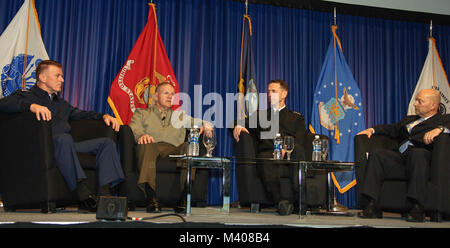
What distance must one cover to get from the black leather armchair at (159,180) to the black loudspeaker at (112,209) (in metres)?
1.16

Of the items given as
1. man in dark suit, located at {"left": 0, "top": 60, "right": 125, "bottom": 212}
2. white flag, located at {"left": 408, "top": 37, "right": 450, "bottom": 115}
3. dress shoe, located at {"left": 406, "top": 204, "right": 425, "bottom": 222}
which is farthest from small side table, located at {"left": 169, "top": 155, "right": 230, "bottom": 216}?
white flag, located at {"left": 408, "top": 37, "right": 450, "bottom": 115}

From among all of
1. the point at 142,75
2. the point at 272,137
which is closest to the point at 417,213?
the point at 272,137

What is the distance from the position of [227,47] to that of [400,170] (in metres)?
2.53

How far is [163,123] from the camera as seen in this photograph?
401 cm

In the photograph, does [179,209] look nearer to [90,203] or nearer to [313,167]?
[90,203]

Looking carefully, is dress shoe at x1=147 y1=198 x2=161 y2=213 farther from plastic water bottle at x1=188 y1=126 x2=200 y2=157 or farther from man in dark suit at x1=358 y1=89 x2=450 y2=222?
man in dark suit at x1=358 y1=89 x2=450 y2=222

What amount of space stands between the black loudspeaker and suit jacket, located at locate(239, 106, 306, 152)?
190 centimetres

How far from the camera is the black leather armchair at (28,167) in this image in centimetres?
293

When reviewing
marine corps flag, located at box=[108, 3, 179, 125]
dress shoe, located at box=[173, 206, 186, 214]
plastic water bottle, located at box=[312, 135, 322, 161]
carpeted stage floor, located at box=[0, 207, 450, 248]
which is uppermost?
marine corps flag, located at box=[108, 3, 179, 125]

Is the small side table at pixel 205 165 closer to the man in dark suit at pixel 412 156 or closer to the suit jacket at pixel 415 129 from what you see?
the man in dark suit at pixel 412 156

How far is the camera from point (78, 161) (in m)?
3.11

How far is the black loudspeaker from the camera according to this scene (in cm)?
226
